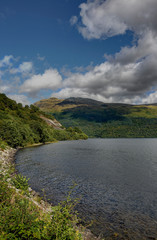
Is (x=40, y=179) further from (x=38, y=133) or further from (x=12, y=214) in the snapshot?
(x=38, y=133)

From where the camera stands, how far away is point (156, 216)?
16.2 meters

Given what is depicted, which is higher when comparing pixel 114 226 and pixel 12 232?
pixel 12 232

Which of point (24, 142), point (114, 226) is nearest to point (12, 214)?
point (114, 226)

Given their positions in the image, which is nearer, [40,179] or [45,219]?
[45,219]

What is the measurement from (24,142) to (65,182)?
5886 cm

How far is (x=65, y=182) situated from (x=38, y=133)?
83016mm

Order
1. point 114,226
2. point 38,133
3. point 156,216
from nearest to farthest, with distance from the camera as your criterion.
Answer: point 114,226, point 156,216, point 38,133

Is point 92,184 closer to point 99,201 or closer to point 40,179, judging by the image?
point 99,201

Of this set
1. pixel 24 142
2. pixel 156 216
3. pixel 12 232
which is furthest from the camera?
pixel 24 142

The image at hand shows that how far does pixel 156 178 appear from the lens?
30891 mm

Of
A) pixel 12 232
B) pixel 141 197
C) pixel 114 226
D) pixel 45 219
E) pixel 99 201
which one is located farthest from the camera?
pixel 141 197

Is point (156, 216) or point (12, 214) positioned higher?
point (12, 214)

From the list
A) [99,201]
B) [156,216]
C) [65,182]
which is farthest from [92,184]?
[156,216]

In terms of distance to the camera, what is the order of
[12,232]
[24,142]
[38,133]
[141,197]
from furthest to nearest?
[38,133] → [24,142] → [141,197] → [12,232]
